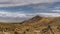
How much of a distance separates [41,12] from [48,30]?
0.64 ft

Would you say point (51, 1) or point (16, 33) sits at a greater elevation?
point (51, 1)

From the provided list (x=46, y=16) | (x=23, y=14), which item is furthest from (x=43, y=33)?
(x=23, y=14)

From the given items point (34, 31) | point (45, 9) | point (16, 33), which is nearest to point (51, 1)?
point (45, 9)

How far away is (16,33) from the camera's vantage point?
163cm

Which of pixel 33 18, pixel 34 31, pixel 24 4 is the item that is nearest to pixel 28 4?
pixel 24 4

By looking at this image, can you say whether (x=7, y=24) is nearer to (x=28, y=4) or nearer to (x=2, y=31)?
(x=2, y=31)

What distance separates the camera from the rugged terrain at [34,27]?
5.33 ft

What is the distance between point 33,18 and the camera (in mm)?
1662

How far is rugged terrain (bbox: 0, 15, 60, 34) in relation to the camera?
162 cm

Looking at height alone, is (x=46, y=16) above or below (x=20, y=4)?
below

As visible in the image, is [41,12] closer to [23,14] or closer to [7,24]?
[23,14]

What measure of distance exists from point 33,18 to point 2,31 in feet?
1.11

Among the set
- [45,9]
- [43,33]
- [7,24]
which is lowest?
[43,33]

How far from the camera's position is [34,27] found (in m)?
1.64
